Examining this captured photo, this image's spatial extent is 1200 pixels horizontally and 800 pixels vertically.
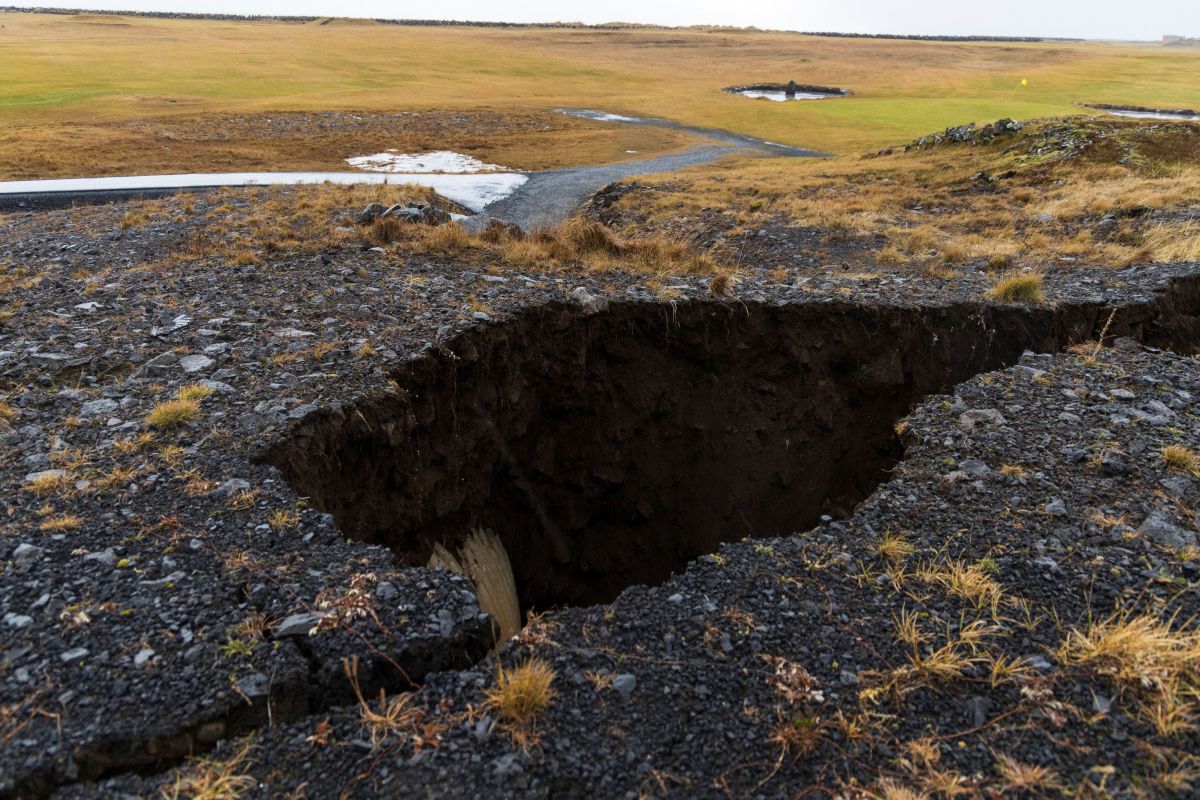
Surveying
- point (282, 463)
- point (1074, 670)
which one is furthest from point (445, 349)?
point (1074, 670)

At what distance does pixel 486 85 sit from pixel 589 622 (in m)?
68.5

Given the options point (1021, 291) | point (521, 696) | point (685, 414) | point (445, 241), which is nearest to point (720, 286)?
point (685, 414)

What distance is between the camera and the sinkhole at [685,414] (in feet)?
30.3

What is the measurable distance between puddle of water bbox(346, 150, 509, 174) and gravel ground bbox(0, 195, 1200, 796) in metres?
24.4

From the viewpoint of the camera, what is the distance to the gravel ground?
3.40m

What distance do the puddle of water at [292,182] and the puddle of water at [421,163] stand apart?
1.99 meters

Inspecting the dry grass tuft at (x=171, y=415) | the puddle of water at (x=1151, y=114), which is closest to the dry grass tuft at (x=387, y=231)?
the dry grass tuft at (x=171, y=415)

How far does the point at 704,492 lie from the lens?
10578mm

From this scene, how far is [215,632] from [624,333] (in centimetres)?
687

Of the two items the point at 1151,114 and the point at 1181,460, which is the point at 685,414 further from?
the point at 1151,114

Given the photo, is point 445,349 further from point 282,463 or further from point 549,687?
Result: point 549,687

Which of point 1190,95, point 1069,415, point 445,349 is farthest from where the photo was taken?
point 1190,95

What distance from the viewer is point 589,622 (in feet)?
14.4

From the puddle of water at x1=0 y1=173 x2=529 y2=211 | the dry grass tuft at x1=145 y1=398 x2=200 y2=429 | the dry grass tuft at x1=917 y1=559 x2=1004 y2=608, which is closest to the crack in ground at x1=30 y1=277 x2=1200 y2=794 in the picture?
the dry grass tuft at x1=145 y1=398 x2=200 y2=429
